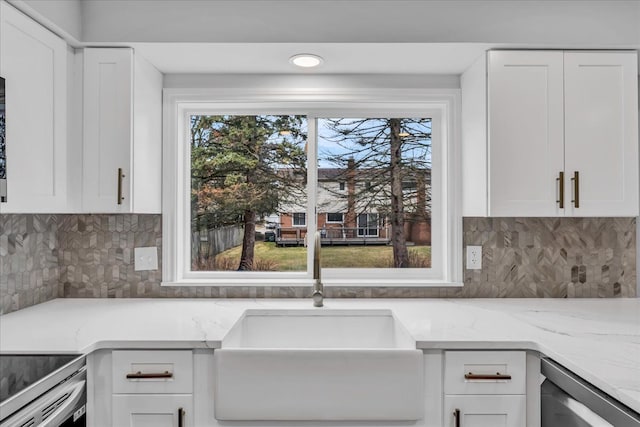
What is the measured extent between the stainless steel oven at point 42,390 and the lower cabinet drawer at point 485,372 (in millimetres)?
1152

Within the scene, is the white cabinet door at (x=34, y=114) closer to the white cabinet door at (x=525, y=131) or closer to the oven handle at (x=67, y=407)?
the oven handle at (x=67, y=407)

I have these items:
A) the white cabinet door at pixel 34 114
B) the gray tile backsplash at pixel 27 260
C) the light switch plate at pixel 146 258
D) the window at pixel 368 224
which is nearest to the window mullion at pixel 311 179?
the window at pixel 368 224

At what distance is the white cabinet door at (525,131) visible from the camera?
1.67 metres

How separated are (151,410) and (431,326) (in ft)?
3.28

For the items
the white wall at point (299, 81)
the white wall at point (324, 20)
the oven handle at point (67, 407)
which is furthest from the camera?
the white wall at point (299, 81)

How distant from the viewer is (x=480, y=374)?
1.32 meters

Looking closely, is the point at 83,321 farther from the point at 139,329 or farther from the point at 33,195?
the point at 33,195

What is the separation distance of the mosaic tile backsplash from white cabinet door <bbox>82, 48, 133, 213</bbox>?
13.7 inches

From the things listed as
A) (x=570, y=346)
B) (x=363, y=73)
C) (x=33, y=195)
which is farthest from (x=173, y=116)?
(x=570, y=346)

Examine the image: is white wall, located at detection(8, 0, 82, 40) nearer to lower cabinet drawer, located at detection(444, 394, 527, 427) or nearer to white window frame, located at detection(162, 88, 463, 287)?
white window frame, located at detection(162, 88, 463, 287)

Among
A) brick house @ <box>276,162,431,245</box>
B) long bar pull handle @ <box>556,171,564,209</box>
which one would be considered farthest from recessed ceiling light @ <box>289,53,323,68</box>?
long bar pull handle @ <box>556,171,564,209</box>

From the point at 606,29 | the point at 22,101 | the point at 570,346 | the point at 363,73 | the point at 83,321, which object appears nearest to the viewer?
the point at 570,346

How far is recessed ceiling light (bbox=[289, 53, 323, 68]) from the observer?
1759mm

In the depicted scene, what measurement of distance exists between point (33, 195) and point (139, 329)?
0.62 meters
